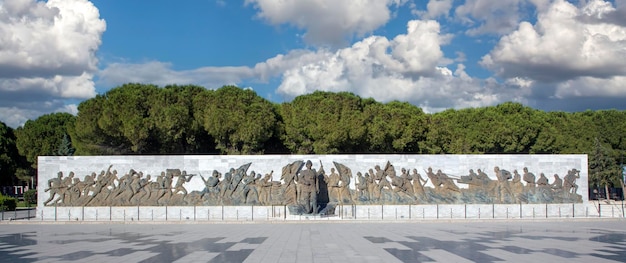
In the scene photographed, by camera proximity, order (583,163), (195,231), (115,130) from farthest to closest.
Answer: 1. (115,130)
2. (583,163)
3. (195,231)

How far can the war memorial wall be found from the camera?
28.8 m

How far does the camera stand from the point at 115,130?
124 feet

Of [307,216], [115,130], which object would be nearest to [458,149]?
[307,216]

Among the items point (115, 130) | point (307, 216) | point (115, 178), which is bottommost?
point (307, 216)

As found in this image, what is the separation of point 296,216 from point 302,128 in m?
14.4

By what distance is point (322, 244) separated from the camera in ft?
53.9

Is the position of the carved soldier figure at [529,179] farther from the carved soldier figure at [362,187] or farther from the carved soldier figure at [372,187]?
the carved soldier figure at [362,187]

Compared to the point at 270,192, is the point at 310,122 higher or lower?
higher

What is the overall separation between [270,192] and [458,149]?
19.9 m

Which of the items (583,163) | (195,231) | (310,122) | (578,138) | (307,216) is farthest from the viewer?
(578,138)

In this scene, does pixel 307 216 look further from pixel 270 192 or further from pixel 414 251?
pixel 414 251

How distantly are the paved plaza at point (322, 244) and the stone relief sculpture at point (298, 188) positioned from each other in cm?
605

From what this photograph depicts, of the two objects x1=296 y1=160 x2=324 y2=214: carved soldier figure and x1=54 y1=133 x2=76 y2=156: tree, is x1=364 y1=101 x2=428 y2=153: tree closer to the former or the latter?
x1=296 y1=160 x2=324 y2=214: carved soldier figure

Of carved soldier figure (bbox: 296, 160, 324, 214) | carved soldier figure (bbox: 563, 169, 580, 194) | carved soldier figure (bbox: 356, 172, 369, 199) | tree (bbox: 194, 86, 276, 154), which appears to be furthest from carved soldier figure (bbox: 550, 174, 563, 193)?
tree (bbox: 194, 86, 276, 154)
